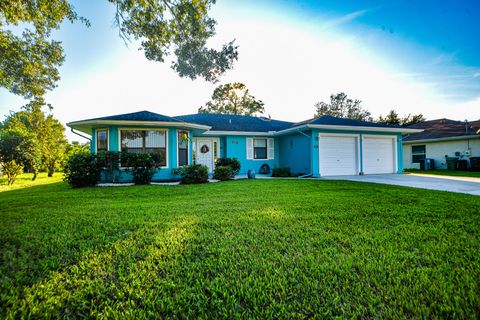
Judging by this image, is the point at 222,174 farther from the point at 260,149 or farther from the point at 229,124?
the point at 229,124

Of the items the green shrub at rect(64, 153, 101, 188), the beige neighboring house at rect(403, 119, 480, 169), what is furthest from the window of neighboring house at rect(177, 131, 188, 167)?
Answer: the beige neighboring house at rect(403, 119, 480, 169)

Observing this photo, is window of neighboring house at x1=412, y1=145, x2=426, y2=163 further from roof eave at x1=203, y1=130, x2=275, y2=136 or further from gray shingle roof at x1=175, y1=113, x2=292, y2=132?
roof eave at x1=203, y1=130, x2=275, y2=136

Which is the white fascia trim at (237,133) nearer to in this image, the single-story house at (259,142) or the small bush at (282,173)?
the single-story house at (259,142)

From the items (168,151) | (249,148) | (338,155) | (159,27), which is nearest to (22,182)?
(168,151)

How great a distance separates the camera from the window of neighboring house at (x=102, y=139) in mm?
9654

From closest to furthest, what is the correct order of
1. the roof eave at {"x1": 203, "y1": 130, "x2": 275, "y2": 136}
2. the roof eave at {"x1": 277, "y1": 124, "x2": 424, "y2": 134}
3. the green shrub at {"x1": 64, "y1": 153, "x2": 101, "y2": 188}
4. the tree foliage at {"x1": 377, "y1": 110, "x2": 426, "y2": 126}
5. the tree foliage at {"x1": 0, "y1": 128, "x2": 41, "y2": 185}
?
1. the green shrub at {"x1": 64, "y1": 153, "x2": 101, "y2": 188}
2. the roof eave at {"x1": 277, "y1": 124, "x2": 424, "y2": 134}
3. the tree foliage at {"x1": 0, "y1": 128, "x2": 41, "y2": 185}
4. the roof eave at {"x1": 203, "y1": 130, "x2": 275, "y2": 136}
5. the tree foliage at {"x1": 377, "y1": 110, "x2": 426, "y2": 126}

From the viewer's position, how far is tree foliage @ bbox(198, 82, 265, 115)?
30.1 meters

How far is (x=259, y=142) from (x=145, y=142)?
23.5ft

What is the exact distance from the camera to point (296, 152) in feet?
41.5

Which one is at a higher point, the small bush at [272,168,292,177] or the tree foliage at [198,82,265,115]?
the tree foliage at [198,82,265,115]

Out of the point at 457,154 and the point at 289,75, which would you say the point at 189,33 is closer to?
the point at 289,75

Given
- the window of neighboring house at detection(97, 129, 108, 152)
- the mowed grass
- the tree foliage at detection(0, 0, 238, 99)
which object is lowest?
the mowed grass

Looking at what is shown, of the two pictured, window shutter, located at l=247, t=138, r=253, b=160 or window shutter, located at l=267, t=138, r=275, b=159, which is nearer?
window shutter, located at l=247, t=138, r=253, b=160

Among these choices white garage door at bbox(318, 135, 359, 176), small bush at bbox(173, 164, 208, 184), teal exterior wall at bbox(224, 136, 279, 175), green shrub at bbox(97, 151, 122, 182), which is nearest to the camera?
green shrub at bbox(97, 151, 122, 182)
